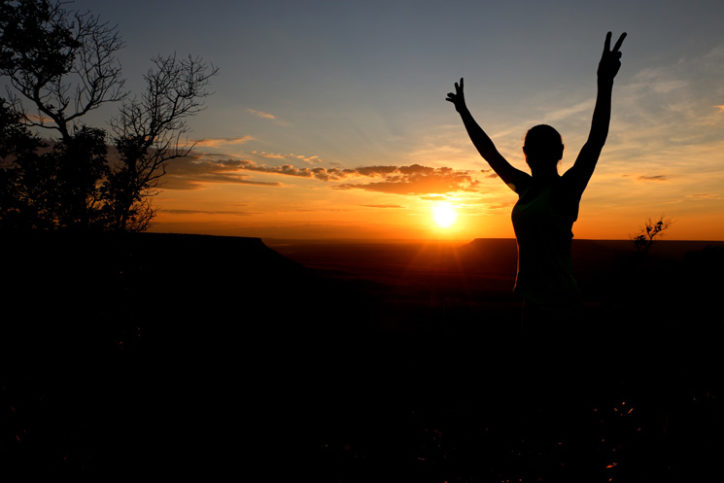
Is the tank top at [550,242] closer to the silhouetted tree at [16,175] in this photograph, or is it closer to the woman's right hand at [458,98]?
the woman's right hand at [458,98]

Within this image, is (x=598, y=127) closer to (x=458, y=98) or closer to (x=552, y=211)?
(x=552, y=211)

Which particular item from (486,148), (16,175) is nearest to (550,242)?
→ (486,148)

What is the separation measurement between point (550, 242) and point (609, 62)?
98 cm

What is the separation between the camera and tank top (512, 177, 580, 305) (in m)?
1.82

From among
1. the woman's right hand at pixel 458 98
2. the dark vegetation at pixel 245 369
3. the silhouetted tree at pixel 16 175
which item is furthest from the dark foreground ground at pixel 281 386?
the silhouetted tree at pixel 16 175

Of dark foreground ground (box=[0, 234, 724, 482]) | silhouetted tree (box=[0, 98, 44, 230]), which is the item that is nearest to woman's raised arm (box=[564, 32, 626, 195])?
dark foreground ground (box=[0, 234, 724, 482])

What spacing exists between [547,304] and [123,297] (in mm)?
6548

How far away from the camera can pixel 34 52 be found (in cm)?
1592

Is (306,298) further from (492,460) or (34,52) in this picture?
(34,52)

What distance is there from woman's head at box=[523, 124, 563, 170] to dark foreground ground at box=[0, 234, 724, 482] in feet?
2.87

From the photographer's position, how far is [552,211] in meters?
1.81

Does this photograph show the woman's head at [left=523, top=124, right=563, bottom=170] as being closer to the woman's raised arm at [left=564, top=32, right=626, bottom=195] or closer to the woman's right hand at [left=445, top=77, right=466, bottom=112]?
the woman's raised arm at [left=564, top=32, right=626, bottom=195]

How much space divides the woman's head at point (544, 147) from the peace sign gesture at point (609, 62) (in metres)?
0.34

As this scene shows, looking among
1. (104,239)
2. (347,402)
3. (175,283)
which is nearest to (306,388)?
(347,402)
